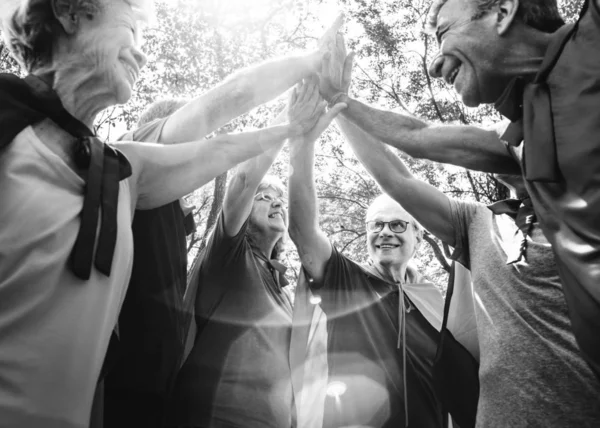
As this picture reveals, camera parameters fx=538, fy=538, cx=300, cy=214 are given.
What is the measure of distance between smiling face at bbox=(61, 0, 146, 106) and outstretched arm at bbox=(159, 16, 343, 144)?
0.29 m

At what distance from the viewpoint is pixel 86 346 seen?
164cm

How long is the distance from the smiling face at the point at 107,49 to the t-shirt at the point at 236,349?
1.43 meters

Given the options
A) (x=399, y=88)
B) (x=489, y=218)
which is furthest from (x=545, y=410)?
(x=399, y=88)

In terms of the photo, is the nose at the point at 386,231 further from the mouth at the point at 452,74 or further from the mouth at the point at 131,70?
the mouth at the point at 131,70

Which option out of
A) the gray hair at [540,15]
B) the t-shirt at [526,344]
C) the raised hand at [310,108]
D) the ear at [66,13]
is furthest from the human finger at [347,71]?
the ear at [66,13]

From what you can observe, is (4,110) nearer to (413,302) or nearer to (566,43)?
(566,43)

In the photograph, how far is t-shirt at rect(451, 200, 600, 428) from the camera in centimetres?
200

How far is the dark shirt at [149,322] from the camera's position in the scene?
2.27 meters

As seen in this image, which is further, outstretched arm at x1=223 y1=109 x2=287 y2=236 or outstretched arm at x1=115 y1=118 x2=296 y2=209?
outstretched arm at x1=223 y1=109 x2=287 y2=236

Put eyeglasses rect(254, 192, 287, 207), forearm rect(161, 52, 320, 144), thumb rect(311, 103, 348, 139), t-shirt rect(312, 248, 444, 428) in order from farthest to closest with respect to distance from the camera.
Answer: eyeglasses rect(254, 192, 287, 207) < t-shirt rect(312, 248, 444, 428) < thumb rect(311, 103, 348, 139) < forearm rect(161, 52, 320, 144)

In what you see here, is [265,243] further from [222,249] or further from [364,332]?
[364,332]

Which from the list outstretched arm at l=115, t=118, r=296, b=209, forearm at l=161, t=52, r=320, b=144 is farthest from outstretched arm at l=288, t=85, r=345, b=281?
outstretched arm at l=115, t=118, r=296, b=209

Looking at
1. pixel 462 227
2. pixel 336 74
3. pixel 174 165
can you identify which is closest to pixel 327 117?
pixel 336 74

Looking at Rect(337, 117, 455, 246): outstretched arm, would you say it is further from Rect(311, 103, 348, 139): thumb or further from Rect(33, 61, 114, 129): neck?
Rect(33, 61, 114, 129): neck
